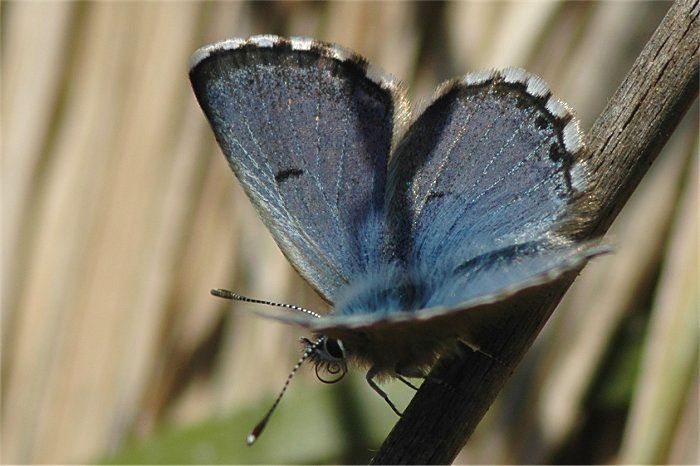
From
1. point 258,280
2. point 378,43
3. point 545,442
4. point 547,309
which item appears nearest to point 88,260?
point 258,280

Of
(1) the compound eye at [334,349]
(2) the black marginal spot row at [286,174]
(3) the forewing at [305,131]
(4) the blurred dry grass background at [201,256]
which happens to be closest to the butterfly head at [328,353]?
(1) the compound eye at [334,349]

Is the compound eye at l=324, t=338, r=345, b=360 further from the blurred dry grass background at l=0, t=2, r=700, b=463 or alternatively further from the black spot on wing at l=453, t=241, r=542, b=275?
the blurred dry grass background at l=0, t=2, r=700, b=463

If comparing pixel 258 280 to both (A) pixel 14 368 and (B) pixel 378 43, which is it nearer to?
(B) pixel 378 43

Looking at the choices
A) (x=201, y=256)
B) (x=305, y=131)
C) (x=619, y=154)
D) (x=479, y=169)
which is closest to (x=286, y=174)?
(x=305, y=131)

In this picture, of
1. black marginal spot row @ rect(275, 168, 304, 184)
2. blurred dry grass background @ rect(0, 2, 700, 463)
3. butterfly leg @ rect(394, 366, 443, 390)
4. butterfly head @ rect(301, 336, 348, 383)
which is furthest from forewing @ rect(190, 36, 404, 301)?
blurred dry grass background @ rect(0, 2, 700, 463)

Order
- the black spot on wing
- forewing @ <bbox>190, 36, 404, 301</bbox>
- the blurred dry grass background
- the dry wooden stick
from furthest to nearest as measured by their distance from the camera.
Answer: the blurred dry grass background
forewing @ <bbox>190, 36, 404, 301</bbox>
the black spot on wing
the dry wooden stick

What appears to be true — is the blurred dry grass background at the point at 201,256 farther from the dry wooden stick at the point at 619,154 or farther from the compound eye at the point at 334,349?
the dry wooden stick at the point at 619,154

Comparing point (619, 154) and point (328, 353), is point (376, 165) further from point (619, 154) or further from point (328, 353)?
point (619, 154)
